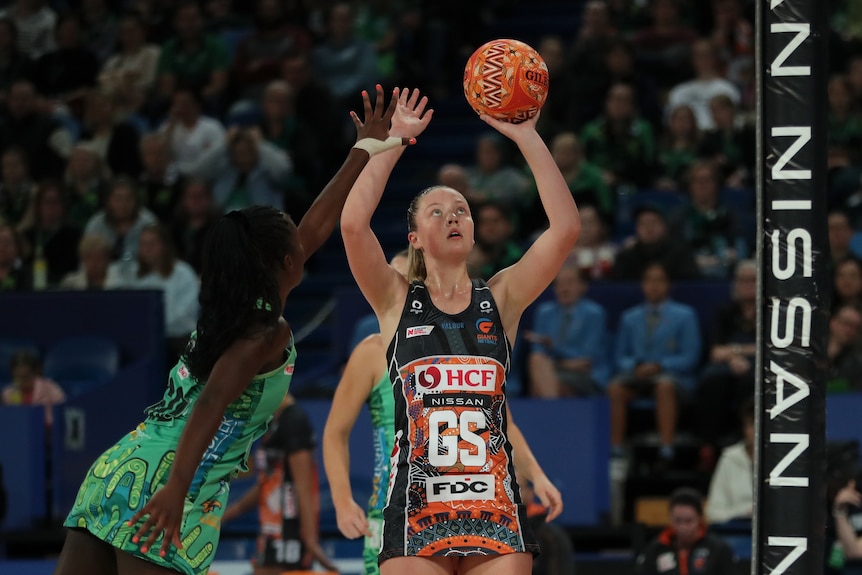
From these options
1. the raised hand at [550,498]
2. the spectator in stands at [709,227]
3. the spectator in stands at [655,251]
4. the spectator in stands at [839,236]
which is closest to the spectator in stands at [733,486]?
Result: the spectator in stands at [839,236]

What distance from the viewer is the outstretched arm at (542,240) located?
489 cm

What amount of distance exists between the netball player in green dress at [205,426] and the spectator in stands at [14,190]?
8618 millimetres

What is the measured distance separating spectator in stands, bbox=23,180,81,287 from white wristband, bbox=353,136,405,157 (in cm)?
759

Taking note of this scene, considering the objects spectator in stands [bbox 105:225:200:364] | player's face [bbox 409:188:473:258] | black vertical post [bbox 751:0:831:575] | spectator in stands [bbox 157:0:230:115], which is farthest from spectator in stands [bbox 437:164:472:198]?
black vertical post [bbox 751:0:831:575]

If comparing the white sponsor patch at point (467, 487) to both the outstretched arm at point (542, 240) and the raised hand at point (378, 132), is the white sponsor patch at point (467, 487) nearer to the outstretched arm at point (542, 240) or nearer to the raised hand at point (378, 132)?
the outstretched arm at point (542, 240)

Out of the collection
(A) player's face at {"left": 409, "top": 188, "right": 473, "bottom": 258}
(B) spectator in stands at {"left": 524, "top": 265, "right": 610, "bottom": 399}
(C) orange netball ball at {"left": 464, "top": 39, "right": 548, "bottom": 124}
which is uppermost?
(C) orange netball ball at {"left": 464, "top": 39, "right": 548, "bottom": 124}

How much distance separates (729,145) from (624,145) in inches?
34.6

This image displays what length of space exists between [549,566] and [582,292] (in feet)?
9.14

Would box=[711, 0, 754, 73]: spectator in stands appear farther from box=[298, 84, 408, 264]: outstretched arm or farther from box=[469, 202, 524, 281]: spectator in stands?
box=[298, 84, 408, 264]: outstretched arm

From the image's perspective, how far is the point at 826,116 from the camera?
4941 mm

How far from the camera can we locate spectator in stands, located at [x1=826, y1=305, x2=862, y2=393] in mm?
9648

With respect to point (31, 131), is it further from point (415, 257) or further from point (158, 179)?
point (415, 257)

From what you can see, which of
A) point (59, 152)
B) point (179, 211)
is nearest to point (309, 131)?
point (179, 211)

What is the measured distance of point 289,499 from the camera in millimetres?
8195
